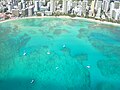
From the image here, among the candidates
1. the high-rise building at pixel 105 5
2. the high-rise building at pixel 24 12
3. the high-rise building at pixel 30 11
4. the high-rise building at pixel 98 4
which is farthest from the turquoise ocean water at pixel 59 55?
the high-rise building at pixel 105 5

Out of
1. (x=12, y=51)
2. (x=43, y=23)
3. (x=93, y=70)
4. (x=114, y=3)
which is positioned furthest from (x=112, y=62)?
(x=114, y=3)

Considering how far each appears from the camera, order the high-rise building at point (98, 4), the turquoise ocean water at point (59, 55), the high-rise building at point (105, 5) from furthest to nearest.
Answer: the high-rise building at point (98, 4) → the high-rise building at point (105, 5) → the turquoise ocean water at point (59, 55)

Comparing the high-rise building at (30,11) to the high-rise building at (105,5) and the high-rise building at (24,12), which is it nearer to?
the high-rise building at (24,12)

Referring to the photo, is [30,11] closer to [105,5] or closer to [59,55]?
[105,5]

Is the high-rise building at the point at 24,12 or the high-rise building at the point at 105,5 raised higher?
the high-rise building at the point at 105,5

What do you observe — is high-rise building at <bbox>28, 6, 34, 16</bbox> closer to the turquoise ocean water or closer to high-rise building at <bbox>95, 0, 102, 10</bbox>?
the turquoise ocean water

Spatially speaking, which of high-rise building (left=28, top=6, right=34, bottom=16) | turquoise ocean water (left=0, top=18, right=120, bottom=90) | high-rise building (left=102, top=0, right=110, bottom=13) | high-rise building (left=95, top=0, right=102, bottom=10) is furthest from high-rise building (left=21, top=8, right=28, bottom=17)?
high-rise building (left=102, top=0, right=110, bottom=13)

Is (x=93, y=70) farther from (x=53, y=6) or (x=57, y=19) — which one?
(x=53, y=6)

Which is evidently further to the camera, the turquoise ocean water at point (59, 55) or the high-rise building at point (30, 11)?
the high-rise building at point (30, 11)

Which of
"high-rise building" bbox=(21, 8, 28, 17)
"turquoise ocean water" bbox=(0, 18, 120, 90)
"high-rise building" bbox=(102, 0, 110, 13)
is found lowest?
"turquoise ocean water" bbox=(0, 18, 120, 90)
